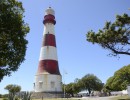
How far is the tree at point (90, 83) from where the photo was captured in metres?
105

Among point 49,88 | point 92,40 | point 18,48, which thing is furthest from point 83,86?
point 18,48

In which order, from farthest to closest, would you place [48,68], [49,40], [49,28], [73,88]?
[73,88]
[49,28]
[49,40]
[48,68]

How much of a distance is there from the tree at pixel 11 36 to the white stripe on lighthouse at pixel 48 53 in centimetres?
3985

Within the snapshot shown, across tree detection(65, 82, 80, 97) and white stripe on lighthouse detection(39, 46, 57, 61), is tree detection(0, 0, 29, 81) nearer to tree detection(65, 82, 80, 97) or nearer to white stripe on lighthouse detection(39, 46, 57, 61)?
white stripe on lighthouse detection(39, 46, 57, 61)

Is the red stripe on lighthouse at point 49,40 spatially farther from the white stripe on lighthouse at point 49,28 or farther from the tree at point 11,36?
the tree at point 11,36

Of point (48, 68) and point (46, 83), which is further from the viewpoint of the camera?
point (46, 83)

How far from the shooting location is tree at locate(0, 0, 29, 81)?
Answer: 2122 cm

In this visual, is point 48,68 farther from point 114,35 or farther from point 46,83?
point 114,35

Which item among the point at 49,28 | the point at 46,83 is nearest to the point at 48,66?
the point at 46,83

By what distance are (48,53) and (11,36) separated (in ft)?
136

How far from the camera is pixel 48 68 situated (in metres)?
63.7

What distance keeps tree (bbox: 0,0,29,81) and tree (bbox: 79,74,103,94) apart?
83.6 m

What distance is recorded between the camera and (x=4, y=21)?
21000 millimetres

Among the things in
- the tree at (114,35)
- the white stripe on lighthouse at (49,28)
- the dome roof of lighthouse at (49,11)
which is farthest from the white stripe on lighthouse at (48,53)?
the tree at (114,35)
